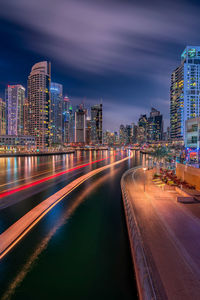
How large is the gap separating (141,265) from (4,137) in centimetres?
18267

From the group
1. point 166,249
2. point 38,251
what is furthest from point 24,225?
point 166,249

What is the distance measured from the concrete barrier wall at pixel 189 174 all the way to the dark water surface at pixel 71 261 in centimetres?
1091

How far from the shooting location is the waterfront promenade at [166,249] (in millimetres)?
5695

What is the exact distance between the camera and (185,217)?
11.3m

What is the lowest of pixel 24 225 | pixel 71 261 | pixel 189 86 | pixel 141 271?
pixel 71 261

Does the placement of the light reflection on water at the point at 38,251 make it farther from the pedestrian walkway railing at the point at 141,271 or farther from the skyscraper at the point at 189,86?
the skyscraper at the point at 189,86

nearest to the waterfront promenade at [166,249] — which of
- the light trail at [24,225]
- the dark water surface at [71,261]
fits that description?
the dark water surface at [71,261]

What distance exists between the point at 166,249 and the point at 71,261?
4.57 meters

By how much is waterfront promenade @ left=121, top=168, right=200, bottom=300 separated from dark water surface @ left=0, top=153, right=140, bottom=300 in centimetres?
92

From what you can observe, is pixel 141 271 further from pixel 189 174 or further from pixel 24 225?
pixel 189 174

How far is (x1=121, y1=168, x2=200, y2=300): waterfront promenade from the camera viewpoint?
5.70 metres

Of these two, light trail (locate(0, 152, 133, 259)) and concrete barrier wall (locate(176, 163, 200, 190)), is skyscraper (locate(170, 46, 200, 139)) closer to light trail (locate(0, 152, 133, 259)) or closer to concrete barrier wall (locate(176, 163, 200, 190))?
concrete barrier wall (locate(176, 163, 200, 190))

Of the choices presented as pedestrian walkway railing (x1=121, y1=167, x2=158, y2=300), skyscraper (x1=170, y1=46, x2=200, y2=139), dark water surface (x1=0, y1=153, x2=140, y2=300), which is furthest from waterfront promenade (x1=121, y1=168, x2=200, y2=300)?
skyscraper (x1=170, y1=46, x2=200, y2=139)

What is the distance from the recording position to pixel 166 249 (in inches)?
305
